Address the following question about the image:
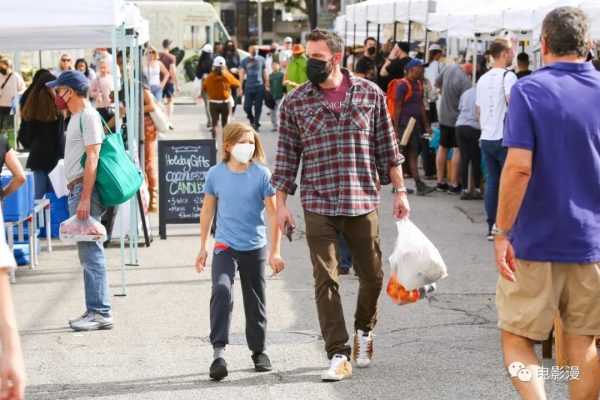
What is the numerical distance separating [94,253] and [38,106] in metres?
4.19

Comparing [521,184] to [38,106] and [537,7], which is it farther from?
[537,7]

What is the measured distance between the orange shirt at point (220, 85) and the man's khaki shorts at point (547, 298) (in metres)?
17.7

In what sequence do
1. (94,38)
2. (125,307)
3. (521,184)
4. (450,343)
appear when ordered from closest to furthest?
(521,184)
(450,343)
(125,307)
(94,38)

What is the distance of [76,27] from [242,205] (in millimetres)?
2523

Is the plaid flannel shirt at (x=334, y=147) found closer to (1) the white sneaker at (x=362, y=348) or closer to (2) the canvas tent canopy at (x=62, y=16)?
(1) the white sneaker at (x=362, y=348)

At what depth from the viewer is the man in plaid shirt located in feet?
23.4

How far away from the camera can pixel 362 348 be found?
750 cm

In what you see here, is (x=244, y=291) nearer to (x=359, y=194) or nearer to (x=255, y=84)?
(x=359, y=194)

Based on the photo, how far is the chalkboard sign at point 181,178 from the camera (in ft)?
43.4

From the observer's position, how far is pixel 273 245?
7.36m

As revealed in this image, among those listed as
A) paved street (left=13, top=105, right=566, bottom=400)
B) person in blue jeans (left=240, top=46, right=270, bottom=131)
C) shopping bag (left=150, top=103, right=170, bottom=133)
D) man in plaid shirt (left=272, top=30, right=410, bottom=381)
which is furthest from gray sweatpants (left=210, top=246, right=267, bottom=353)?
person in blue jeans (left=240, top=46, right=270, bottom=131)

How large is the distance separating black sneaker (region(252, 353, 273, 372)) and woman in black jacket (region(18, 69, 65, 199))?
5.70m

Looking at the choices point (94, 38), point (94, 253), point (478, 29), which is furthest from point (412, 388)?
point (478, 29)

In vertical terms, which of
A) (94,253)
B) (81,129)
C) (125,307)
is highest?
(81,129)
